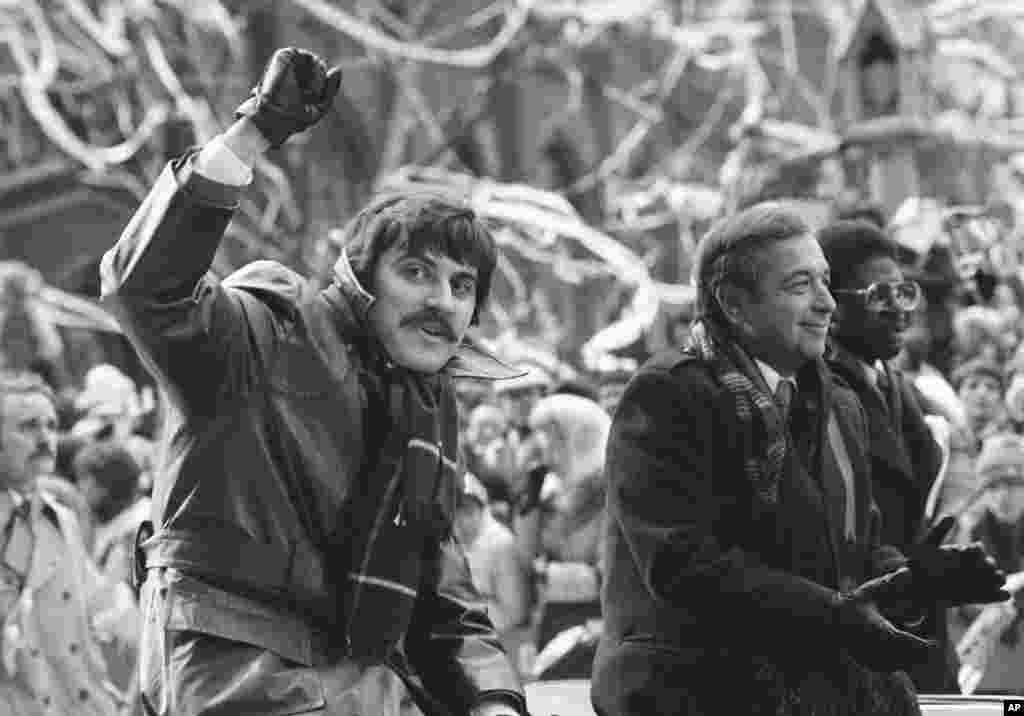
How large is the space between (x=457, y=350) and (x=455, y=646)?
547 mm

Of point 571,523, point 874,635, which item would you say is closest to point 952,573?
point 874,635

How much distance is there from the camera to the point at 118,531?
10219 millimetres

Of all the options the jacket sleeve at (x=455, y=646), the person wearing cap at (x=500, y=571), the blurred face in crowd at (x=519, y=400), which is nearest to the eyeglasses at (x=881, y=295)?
the jacket sleeve at (x=455, y=646)

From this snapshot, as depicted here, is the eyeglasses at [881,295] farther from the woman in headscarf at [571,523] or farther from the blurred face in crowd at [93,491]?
the blurred face in crowd at [93,491]

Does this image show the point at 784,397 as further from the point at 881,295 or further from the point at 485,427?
the point at 485,427

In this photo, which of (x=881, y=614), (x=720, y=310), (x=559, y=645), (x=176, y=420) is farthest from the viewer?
(x=559, y=645)

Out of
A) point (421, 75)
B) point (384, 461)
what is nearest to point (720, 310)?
point (384, 461)

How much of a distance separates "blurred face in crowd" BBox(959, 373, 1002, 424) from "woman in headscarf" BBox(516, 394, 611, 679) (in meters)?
1.48

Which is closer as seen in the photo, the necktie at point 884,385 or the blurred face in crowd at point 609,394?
the necktie at point 884,385

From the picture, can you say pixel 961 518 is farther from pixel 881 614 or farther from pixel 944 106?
pixel 944 106

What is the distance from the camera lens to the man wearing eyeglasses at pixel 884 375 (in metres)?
6.15

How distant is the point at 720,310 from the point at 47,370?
1036 centimetres

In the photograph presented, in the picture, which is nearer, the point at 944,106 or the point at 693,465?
the point at 693,465

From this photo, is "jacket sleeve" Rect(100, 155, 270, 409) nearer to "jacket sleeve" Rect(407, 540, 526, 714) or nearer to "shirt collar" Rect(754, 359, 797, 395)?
"jacket sleeve" Rect(407, 540, 526, 714)
